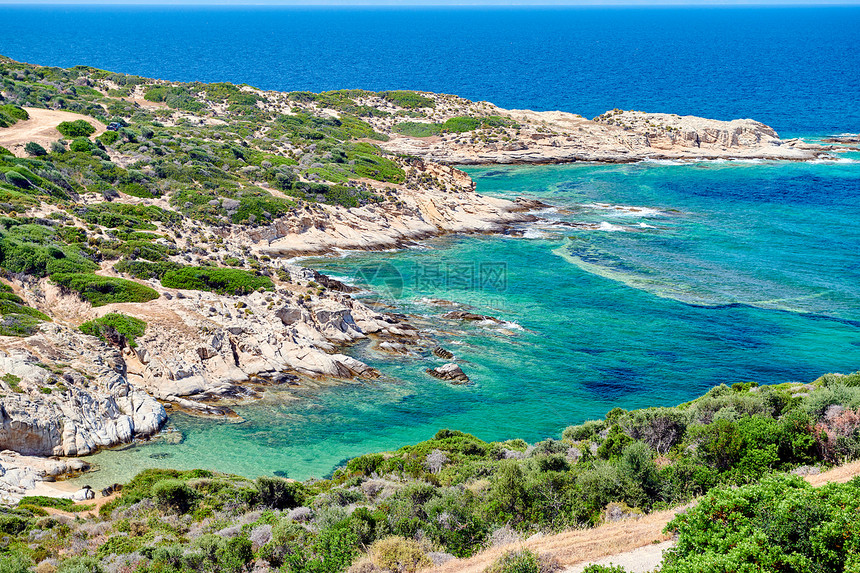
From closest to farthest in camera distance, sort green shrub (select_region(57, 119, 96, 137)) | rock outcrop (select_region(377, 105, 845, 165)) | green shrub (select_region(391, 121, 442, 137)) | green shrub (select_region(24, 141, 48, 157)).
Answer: green shrub (select_region(24, 141, 48, 157)) → green shrub (select_region(57, 119, 96, 137)) → rock outcrop (select_region(377, 105, 845, 165)) → green shrub (select_region(391, 121, 442, 137))

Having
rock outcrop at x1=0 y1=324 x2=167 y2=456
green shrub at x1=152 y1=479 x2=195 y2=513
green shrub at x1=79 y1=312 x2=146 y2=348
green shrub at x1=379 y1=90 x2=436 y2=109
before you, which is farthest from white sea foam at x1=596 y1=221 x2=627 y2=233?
green shrub at x1=152 y1=479 x2=195 y2=513

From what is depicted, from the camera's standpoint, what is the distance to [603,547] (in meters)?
18.1

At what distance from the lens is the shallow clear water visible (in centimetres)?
3747

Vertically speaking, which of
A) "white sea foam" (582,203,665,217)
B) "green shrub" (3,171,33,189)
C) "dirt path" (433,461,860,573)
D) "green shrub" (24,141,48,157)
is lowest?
"dirt path" (433,461,860,573)

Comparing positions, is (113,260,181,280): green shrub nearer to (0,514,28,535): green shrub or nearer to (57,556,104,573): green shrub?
(0,514,28,535): green shrub

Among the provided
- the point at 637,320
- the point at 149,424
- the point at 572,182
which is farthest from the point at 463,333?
the point at 572,182

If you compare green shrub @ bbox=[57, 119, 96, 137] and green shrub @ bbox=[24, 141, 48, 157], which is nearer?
green shrub @ bbox=[24, 141, 48, 157]

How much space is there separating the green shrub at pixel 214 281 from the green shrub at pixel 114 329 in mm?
6542

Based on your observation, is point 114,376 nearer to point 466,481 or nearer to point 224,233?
point 466,481

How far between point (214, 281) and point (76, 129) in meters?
34.6

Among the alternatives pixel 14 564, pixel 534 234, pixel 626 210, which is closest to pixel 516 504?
pixel 14 564

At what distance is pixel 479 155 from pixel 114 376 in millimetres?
79330

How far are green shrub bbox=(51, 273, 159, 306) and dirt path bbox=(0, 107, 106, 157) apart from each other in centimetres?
2736

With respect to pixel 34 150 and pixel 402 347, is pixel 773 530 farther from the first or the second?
pixel 34 150
